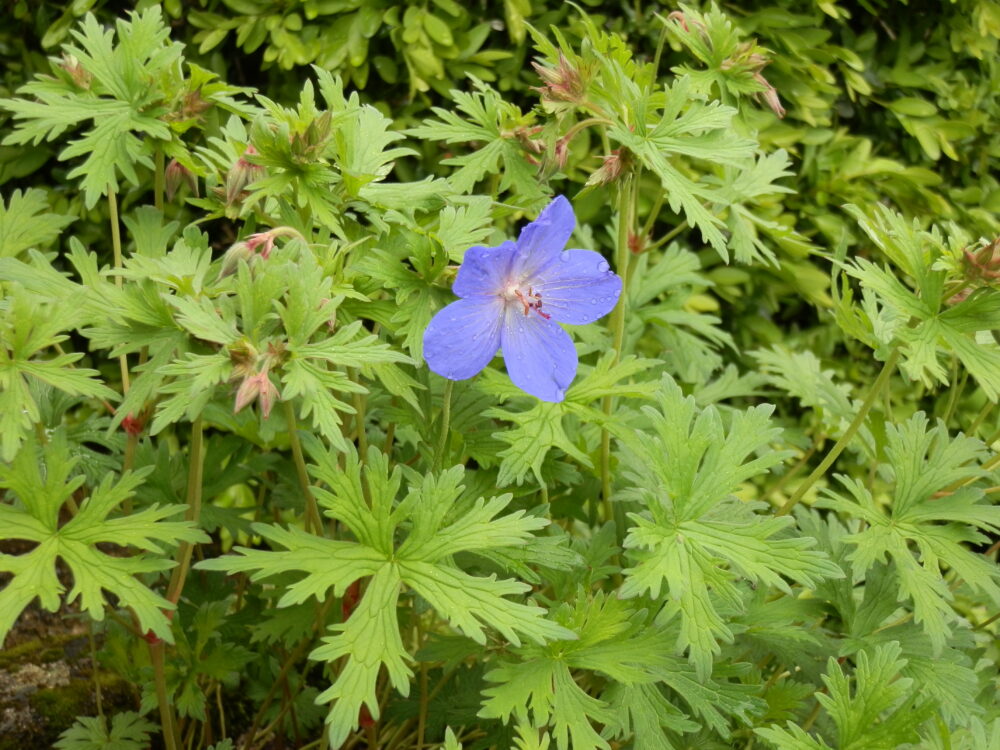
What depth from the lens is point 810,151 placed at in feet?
8.54

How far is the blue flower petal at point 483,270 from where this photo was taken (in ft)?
3.43

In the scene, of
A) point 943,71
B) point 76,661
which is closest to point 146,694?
point 76,661

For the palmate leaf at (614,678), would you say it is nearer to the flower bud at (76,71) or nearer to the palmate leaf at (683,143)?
the palmate leaf at (683,143)

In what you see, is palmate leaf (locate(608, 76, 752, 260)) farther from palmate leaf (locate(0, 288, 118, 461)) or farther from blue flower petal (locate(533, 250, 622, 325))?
palmate leaf (locate(0, 288, 118, 461))

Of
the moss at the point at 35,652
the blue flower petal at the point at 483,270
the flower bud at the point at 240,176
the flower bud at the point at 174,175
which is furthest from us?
the moss at the point at 35,652

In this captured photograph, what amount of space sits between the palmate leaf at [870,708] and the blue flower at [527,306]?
47cm

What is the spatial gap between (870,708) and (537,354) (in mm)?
566

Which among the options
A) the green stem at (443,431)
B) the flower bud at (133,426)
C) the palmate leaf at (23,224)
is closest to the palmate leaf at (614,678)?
the green stem at (443,431)

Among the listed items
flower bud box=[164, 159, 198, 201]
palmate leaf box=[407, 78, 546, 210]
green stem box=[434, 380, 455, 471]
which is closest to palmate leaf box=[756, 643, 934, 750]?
green stem box=[434, 380, 455, 471]

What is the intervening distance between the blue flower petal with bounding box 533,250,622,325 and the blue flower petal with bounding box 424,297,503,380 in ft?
0.30

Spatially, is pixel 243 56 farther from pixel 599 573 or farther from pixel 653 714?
pixel 653 714

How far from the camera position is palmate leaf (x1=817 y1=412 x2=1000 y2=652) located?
1.19 meters

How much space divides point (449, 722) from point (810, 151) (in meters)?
1.86

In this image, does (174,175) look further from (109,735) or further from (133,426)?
(109,735)
